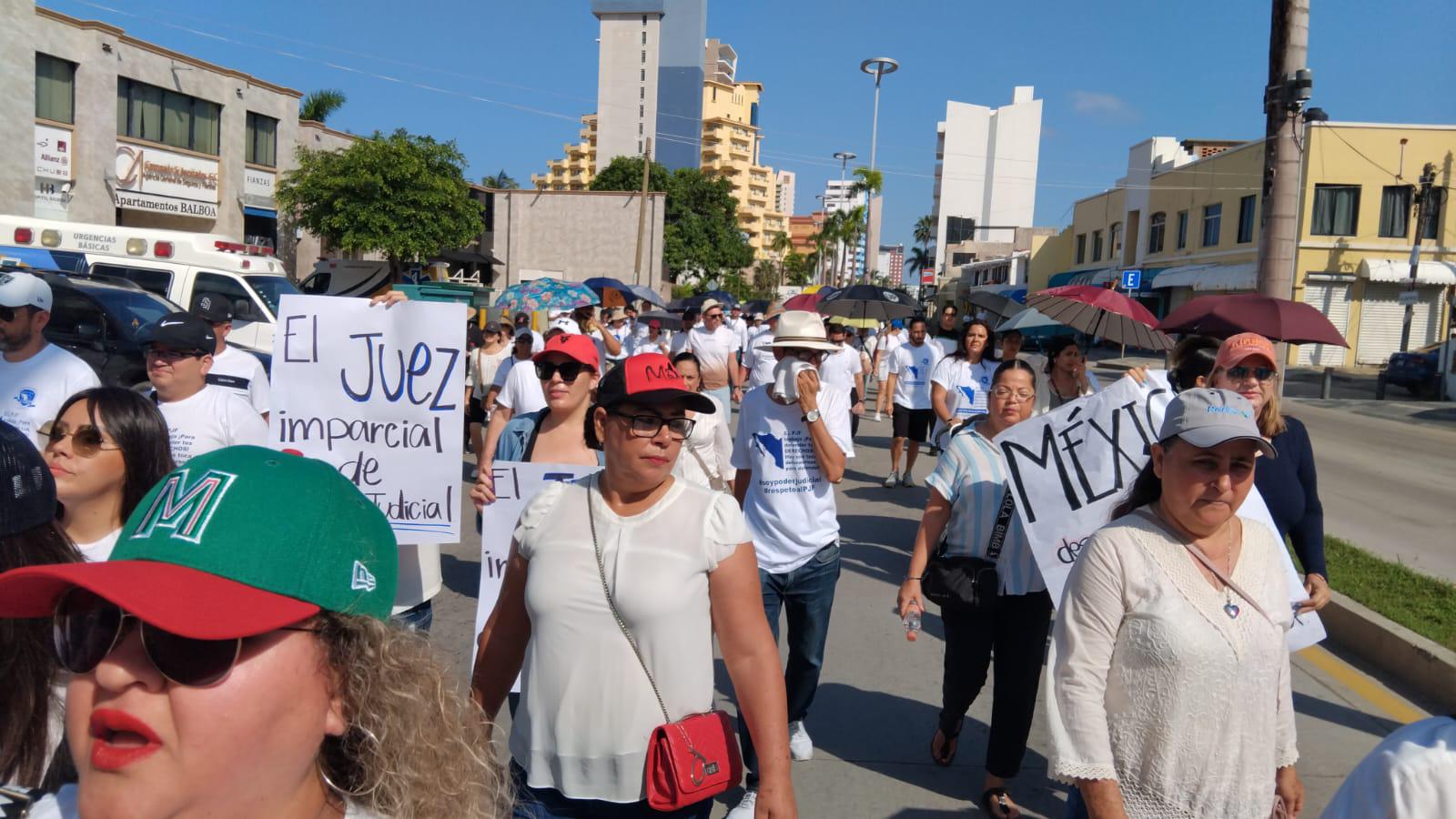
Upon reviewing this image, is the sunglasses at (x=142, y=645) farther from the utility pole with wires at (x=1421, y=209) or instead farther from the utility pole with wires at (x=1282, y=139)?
the utility pole with wires at (x=1421, y=209)

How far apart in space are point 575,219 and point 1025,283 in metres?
27.1

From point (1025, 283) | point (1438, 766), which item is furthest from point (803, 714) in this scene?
point (1025, 283)

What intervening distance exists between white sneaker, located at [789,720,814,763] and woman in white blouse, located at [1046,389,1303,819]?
81.1 inches

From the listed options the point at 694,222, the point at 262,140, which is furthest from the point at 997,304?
the point at 694,222

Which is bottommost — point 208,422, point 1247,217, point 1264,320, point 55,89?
point 208,422

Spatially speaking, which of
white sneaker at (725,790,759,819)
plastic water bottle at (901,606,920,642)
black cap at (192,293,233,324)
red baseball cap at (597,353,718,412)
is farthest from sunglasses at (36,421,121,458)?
black cap at (192,293,233,324)

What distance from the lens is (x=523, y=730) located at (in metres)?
2.65

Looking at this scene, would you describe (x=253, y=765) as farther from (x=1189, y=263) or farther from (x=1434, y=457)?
(x=1189, y=263)

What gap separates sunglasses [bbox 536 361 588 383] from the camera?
13.8 feet

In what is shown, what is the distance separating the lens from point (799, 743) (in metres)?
4.51

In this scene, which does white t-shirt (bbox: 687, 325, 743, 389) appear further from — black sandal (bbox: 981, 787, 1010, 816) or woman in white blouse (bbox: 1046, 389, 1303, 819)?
woman in white blouse (bbox: 1046, 389, 1303, 819)

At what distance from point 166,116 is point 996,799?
36.9 meters

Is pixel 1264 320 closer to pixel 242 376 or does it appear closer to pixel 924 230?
pixel 242 376

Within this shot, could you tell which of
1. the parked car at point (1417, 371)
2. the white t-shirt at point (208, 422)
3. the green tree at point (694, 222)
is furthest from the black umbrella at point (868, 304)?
the green tree at point (694, 222)
